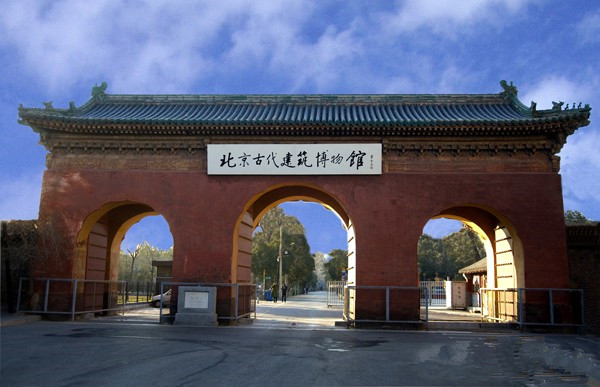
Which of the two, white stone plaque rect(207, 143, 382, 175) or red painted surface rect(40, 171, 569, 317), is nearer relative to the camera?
red painted surface rect(40, 171, 569, 317)

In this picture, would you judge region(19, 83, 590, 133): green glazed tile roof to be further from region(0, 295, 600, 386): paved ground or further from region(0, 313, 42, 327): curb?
region(0, 295, 600, 386): paved ground

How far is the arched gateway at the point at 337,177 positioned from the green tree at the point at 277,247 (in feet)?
81.9

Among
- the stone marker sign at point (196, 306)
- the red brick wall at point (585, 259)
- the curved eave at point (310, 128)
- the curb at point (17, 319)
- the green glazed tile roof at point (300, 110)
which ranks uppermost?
the green glazed tile roof at point (300, 110)

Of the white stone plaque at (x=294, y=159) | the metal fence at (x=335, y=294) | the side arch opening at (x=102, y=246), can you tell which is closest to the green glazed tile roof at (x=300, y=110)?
the white stone plaque at (x=294, y=159)

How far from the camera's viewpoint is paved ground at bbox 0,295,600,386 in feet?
22.1

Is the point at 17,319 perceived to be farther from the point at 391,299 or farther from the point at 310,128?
the point at 391,299

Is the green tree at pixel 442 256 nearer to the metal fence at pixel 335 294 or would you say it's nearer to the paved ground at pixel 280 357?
the metal fence at pixel 335 294

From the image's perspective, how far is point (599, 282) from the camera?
48.4 feet

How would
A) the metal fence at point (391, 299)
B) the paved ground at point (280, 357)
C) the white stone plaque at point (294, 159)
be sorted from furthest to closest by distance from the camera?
the white stone plaque at point (294, 159), the metal fence at point (391, 299), the paved ground at point (280, 357)

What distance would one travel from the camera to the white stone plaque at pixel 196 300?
14008 mm

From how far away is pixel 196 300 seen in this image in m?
14.0

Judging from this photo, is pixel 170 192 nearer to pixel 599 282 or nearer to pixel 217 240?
pixel 217 240

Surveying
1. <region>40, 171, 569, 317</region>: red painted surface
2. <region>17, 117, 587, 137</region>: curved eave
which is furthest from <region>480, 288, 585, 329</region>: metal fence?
<region>17, 117, 587, 137</region>: curved eave

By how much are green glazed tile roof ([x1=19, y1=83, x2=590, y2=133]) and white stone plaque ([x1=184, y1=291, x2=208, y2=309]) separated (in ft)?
16.4
